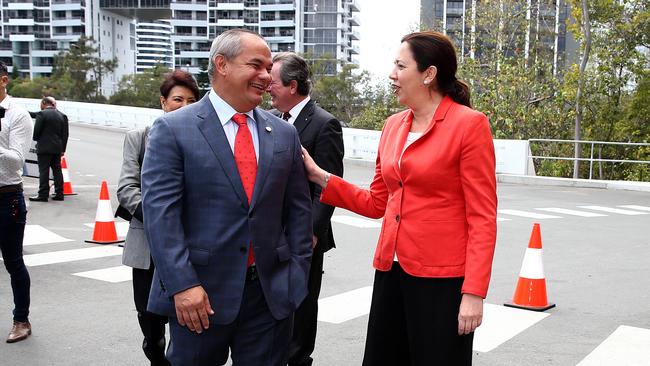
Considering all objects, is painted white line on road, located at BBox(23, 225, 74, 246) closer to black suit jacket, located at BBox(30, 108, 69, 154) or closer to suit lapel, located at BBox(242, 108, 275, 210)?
black suit jacket, located at BBox(30, 108, 69, 154)

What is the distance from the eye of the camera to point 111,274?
327 inches

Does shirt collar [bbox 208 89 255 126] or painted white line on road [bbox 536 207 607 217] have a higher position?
shirt collar [bbox 208 89 255 126]

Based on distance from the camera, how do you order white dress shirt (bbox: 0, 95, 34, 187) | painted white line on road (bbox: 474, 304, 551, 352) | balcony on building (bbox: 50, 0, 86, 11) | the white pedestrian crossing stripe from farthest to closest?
balcony on building (bbox: 50, 0, 86, 11) < the white pedestrian crossing stripe < painted white line on road (bbox: 474, 304, 551, 352) < white dress shirt (bbox: 0, 95, 34, 187)

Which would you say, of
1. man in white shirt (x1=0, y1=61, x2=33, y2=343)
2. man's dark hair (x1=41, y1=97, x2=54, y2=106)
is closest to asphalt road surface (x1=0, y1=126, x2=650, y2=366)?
man in white shirt (x1=0, y1=61, x2=33, y2=343)

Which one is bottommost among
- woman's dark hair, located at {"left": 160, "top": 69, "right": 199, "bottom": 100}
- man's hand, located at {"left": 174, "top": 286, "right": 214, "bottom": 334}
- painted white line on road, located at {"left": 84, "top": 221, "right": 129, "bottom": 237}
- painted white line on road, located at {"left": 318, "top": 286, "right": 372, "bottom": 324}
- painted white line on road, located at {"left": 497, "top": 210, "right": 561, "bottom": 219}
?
painted white line on road, located at {"left": 497, "top": 210, "right": 561, "bottom": 219}

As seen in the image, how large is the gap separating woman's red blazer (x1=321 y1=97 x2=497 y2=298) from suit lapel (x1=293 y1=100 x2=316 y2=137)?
1.31 m

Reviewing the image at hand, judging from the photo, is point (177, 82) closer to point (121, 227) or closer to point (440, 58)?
point (440, 58)

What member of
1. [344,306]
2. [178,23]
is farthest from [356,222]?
[178,23]

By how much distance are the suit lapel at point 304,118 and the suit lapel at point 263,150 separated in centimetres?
143

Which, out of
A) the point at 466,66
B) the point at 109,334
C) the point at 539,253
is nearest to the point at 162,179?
Result: the point at 109,334

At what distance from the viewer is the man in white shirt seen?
540 centimetres

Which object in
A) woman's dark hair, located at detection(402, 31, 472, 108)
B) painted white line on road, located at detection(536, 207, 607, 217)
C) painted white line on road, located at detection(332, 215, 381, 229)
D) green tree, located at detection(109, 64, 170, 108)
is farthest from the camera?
green tree, located at detection(109, 64, 170, 108)

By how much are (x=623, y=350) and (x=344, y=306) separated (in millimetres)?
2426

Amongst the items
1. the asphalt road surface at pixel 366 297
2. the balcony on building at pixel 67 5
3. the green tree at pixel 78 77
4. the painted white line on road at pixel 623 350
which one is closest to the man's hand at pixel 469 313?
the asphalt road surface at pixel 366 297
